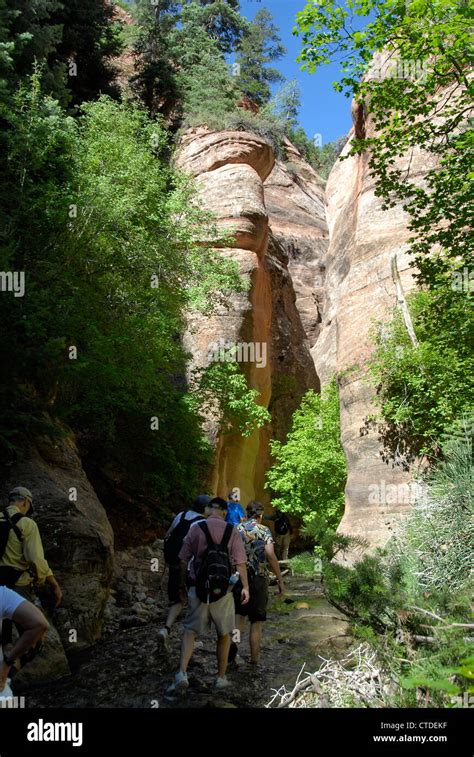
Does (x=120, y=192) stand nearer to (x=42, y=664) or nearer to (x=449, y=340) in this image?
(x=449, y=340)

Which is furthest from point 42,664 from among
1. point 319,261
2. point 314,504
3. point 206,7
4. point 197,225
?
point 319,261

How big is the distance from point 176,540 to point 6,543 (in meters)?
2.62

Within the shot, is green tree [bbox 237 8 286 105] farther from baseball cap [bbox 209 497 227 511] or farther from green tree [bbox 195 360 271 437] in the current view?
baseball cap [bbox 209 497 227 511]

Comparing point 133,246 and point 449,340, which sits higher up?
point 133,246

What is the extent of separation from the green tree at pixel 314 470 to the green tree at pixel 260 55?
23.4 meters

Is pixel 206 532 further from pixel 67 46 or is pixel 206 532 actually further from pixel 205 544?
pixel 67 46

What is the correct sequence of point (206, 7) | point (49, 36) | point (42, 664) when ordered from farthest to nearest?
point (206, 7), point (49, 36), point (42, 664)

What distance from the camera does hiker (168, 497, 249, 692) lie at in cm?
586

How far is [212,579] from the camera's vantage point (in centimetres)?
579

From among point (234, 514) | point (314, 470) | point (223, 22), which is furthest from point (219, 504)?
point (223, 22)

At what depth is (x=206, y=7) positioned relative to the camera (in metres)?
35.7

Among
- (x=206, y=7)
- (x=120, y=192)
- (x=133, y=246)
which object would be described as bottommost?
(x=133, y=246)
